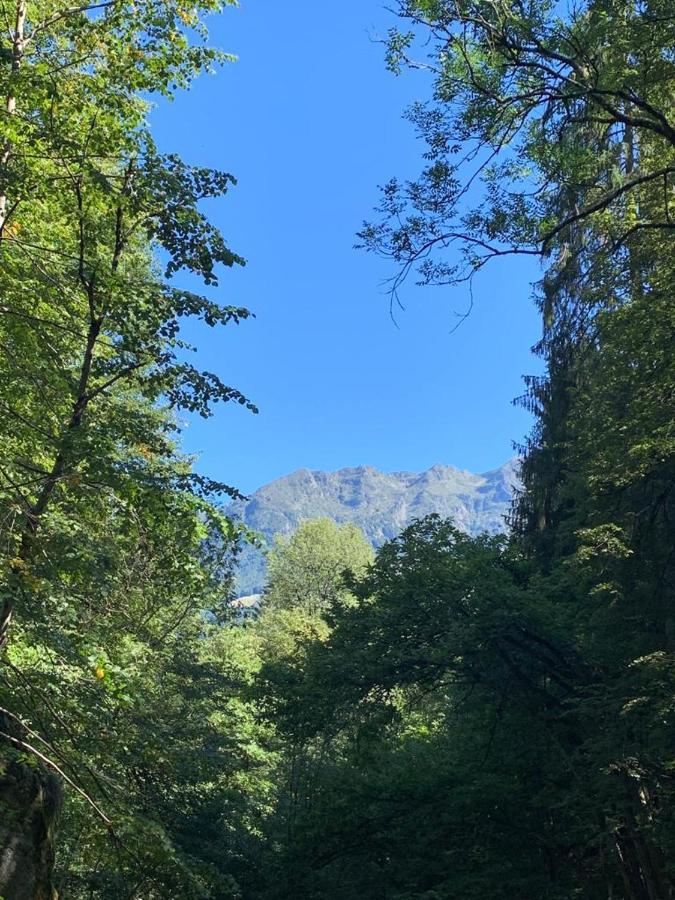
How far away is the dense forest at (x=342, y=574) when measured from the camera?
17.4ft

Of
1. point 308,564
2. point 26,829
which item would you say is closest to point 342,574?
point 26,829

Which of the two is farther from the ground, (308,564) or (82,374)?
(308,564)

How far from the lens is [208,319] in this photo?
554 centimetres

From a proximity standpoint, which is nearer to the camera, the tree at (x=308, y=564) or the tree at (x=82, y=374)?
the tree at (x=82, y=374)

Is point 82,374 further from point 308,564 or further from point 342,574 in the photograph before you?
point 308,564

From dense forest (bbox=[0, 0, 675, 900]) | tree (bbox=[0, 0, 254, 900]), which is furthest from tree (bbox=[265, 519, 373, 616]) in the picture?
tree (bbox=[0, 0, 254, 900])

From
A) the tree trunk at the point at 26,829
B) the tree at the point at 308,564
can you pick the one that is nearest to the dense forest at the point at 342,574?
the tree trunk at the point at 26,829

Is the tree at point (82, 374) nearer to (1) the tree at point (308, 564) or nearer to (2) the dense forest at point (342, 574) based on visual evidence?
(2) the dense forest at point (342, 574)

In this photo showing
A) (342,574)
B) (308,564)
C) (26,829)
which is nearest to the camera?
(26,829)

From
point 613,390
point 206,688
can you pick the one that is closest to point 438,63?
point 613,390

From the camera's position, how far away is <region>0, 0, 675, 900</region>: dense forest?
17.4 ft

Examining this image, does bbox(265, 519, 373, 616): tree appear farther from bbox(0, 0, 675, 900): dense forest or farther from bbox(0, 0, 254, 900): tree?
bbox(0, 0, 254, 900): tree

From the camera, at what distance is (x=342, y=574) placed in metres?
12.4

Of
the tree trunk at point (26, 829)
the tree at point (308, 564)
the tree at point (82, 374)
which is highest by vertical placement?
the tree at point (308, 564)
